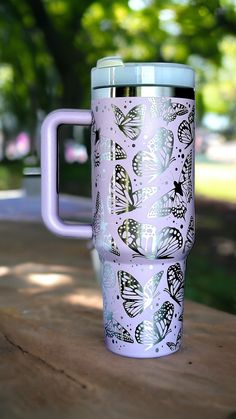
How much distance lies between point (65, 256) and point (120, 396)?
1811 mm

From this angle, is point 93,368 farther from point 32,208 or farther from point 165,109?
point 32,208

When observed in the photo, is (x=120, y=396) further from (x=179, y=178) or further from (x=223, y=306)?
(x=223, y=306)

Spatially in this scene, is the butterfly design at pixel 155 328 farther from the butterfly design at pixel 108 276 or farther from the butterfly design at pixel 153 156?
the butterfly design at pixel 153 156

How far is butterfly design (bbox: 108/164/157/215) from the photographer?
1.07 m

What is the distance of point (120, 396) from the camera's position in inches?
37.0

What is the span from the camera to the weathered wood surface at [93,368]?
0.90 metres

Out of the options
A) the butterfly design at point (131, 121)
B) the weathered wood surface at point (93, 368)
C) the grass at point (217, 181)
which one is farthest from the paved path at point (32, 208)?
the butterfly design at point (131, 121)

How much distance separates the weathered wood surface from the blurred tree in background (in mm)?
3022

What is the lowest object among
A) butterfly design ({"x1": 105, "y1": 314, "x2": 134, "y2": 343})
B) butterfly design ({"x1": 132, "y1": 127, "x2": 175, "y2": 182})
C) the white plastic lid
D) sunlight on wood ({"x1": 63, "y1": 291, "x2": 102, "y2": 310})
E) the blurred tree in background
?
sunlight on wood ({"x1": 63, "y1": 291, "x2": 102, "y2": 310})

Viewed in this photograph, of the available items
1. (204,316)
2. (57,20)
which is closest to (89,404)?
(204,316)

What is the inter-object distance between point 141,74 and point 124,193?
0.20 meters

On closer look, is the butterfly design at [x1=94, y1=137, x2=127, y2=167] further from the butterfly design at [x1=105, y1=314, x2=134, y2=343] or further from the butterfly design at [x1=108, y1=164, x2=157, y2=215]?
the butterfly design at [x1=105, y1=314, x2=134, y2=343]

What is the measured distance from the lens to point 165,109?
106cm

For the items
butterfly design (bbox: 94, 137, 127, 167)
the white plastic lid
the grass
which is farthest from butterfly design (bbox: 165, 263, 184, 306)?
the grass
